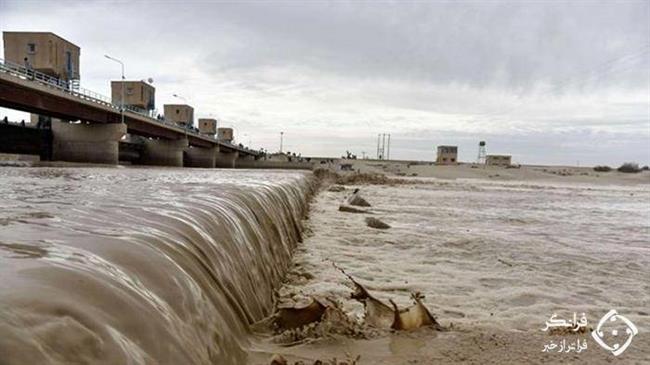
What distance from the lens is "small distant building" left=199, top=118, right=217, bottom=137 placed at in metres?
90.6

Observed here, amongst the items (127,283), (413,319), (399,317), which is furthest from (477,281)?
(127,283)

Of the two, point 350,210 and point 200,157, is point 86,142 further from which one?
point 200,157

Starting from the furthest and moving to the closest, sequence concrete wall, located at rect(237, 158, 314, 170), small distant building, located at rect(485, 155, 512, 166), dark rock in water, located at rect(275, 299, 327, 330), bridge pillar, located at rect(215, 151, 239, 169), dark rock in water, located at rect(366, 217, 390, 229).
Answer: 1. small distant building, located at rect(485, 155, 512, 166)
2. bridge pillar, located at rect(215, 151, 239, 169)
3. concrete wall, located at rect(237, 158, 314, 170)
4. dark rock in water, located at rect(366, 217, 390, 229)
5. dark rock in water, located at rect(275, 299, 327, 330)

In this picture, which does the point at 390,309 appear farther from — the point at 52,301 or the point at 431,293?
the point at 52,301

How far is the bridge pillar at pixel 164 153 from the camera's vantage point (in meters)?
49.2

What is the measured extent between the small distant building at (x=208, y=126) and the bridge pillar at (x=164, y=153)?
4043cm

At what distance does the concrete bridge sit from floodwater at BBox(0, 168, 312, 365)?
22887 mm

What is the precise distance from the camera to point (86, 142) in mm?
34062

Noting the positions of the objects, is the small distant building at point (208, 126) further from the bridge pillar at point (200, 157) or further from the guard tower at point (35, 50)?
the guard tower at point (35, 50)

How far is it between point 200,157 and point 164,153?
12913 millimetres

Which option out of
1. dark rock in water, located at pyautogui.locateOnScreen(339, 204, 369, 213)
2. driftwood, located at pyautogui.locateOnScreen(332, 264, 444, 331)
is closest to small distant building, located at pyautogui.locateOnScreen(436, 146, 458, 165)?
dark rock in water, located at pyautogui.locateOnScreen(339, 204, 369, 213)

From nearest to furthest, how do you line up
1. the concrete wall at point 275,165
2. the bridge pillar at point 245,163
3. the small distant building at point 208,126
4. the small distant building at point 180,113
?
the concrete wall at point 275,165
the small distant building at point 180,113
the bridge pillar at point 245,163
the small distant building at point 208,126

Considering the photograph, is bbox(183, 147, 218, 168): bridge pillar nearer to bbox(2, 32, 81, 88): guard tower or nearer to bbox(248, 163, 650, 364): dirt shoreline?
bbox(2, 32, 81, 88): guard tower

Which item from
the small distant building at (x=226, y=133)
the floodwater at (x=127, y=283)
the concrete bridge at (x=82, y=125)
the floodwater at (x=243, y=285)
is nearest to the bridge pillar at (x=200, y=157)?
the concrete bridge at (x=82, y=125)
